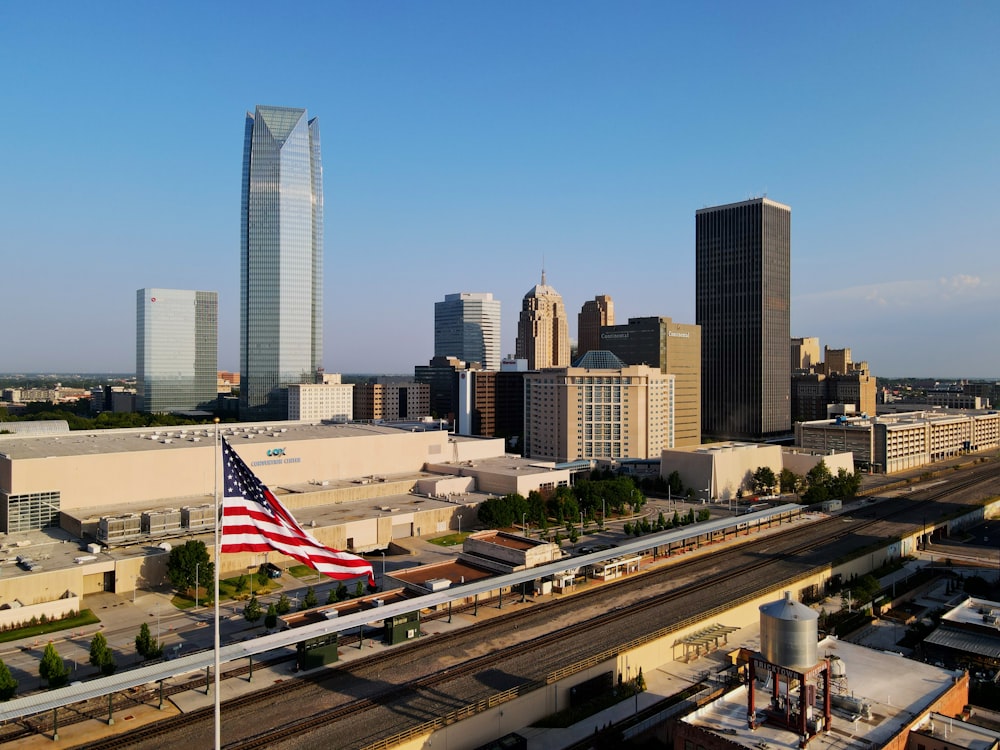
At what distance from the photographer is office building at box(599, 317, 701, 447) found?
14412 centimetres

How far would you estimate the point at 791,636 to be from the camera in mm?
Answer: 27156

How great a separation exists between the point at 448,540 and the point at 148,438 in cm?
4223

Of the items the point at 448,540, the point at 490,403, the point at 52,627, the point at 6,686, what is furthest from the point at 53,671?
the point at 490,403

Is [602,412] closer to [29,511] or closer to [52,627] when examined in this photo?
[29,511]

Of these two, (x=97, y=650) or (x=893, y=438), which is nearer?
(x=97, y=650)

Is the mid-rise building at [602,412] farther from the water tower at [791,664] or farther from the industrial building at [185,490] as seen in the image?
the water tower at [791,664]

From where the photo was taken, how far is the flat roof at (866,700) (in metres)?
26.5

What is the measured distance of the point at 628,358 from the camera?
14975 cm

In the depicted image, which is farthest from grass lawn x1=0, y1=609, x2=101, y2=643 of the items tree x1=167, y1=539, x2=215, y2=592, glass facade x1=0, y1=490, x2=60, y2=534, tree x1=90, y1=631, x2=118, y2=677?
glass facade x1=0, y1=490, x2=60, y2=534

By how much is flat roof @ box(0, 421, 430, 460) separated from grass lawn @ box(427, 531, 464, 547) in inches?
917

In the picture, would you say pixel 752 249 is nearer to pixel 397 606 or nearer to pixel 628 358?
pixel 628 358

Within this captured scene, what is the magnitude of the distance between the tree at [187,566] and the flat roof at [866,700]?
39.5 metres

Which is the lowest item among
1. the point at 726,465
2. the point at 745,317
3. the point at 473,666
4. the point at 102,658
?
the point at 473,666

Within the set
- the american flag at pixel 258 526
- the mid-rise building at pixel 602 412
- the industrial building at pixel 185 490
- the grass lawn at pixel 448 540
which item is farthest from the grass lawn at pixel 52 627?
the mid-rise building at pixel 602 412
